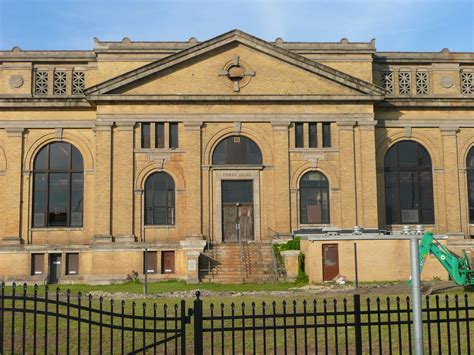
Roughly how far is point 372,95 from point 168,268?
16043 millimetres

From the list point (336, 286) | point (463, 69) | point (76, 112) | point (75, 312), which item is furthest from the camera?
point (463, 69)

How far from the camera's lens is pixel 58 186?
3819 centimetres

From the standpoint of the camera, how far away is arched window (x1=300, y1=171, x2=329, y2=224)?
3694 centimetres

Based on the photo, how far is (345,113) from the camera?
1471 inches

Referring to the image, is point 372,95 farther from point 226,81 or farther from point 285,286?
point 285,286

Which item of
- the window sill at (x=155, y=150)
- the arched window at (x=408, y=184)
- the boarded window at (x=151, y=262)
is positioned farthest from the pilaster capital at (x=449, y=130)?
the boarded window at (x=151, y=262)

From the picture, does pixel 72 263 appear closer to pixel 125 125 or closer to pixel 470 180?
pixel 125 125

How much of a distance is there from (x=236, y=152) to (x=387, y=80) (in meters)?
11.9

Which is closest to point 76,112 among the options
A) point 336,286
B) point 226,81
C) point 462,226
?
point 226,81

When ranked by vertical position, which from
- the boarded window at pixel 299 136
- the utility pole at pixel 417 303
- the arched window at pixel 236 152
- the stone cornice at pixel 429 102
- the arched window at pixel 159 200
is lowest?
the utility pole at pixel 417 303

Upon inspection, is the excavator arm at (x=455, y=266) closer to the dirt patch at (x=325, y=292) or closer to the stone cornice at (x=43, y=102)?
the dirt patch at (x=325, y=292)

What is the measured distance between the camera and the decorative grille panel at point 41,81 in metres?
39.3

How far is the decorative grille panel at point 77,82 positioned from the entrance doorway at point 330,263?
63.7 ft

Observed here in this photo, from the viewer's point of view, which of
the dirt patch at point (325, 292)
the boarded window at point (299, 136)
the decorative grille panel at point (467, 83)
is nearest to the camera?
the dirt patch at point (325, 292)
